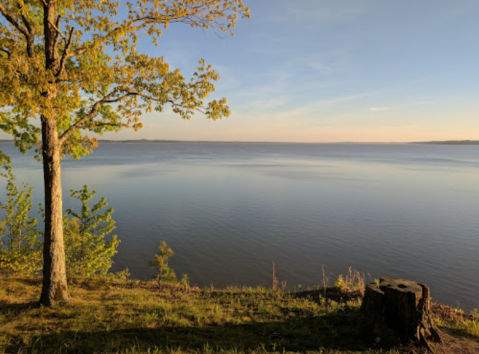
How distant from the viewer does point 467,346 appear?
22.4ft

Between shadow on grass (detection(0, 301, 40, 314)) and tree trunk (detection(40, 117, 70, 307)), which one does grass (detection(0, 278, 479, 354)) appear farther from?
tree trunk (detection(40, 117, 70, 307))

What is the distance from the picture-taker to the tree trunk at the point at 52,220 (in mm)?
8406

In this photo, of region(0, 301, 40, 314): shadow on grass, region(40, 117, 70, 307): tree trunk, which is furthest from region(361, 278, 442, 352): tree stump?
region(0, 301, 40, 314): shadow on grass

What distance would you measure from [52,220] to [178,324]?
5.02 meters

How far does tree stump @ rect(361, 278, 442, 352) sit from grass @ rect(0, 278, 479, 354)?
45cm

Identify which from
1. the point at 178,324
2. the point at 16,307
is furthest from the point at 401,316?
the point at 16,307

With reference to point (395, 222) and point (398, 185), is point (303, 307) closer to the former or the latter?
point (395, 222)

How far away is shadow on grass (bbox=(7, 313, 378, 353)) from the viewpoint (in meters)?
6.54

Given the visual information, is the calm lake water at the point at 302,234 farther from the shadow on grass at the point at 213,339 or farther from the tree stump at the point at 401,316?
the tree stump at the point at 401,316

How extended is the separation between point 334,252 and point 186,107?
71.1 feet

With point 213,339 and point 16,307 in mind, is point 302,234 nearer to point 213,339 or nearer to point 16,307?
point 213,339

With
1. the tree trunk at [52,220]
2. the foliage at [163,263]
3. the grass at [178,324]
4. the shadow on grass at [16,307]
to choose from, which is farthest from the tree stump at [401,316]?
the foliage at [163,263]

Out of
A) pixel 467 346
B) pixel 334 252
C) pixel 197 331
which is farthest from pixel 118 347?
pixel 334 252

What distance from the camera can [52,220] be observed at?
8.54m
